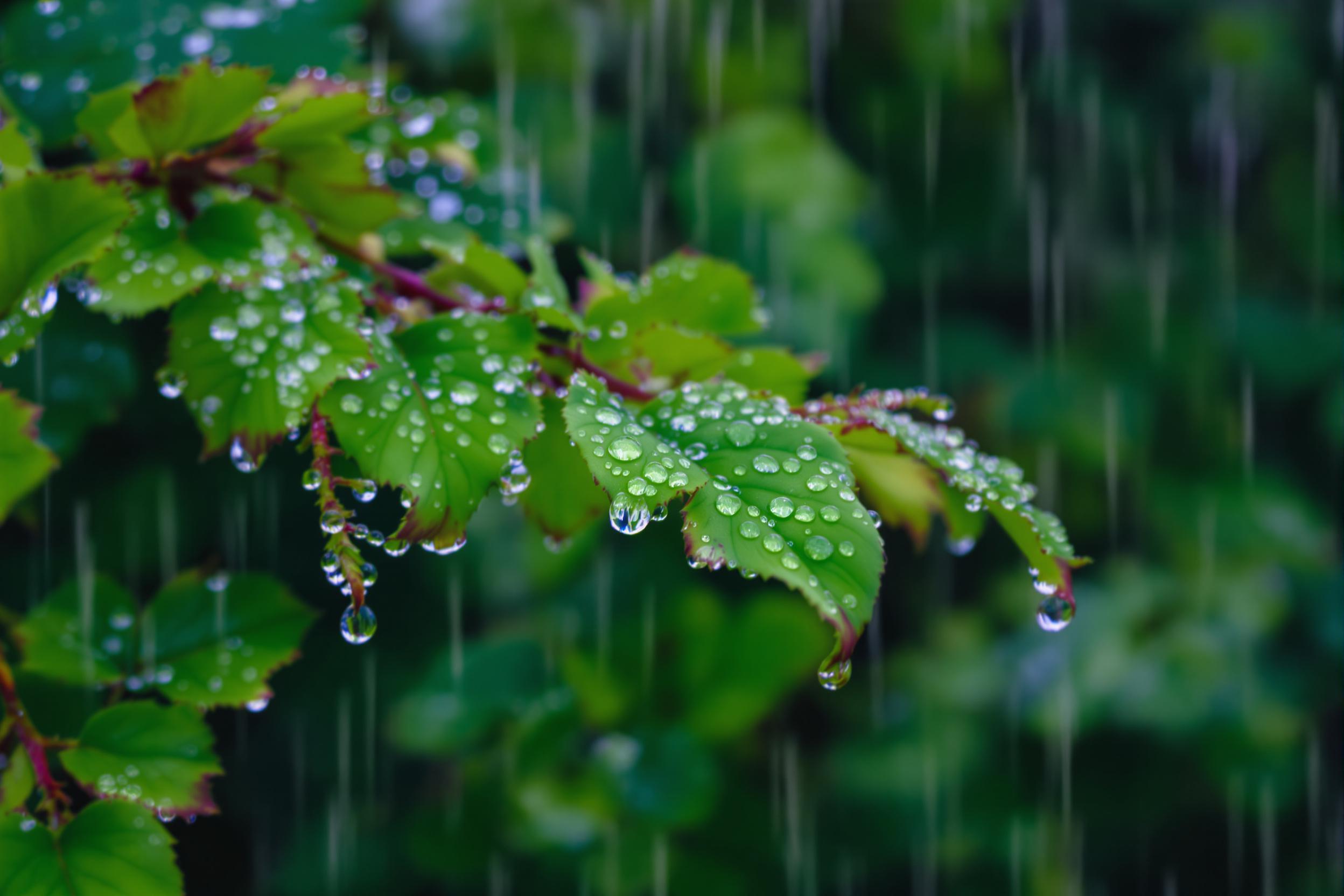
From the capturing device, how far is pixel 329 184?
0.68 metres

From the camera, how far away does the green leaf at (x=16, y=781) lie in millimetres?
572

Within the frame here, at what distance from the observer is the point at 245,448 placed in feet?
1.85

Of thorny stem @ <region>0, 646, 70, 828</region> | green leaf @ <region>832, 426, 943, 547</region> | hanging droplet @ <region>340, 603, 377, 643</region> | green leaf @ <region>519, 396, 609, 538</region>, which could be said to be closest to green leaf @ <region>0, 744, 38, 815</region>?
thorny stem @ <region>0, 646, 70, 828</region>

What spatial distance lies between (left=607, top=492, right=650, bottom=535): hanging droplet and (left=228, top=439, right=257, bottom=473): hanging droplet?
23 cm

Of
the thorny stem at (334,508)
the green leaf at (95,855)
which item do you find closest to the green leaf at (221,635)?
the green leaf at (95,855)

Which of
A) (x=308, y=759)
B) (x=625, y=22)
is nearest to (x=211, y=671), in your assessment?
(x=308, y=759)

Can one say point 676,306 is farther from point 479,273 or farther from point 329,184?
point 329,184

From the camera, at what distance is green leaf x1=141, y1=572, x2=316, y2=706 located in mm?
690

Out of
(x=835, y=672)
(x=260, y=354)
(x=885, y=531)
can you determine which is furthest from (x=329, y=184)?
(x=885, y=531)

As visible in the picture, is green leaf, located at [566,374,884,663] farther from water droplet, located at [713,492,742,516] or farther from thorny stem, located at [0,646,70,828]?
thorny stem, located at [0,646,70,828]

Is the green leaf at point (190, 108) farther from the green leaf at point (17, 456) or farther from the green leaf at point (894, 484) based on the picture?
the green leaf at point (894, 484)

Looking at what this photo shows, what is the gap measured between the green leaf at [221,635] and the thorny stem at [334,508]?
8.9 inches

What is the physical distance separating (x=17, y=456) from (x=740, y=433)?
467 mm

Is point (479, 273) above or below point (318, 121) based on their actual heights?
below
